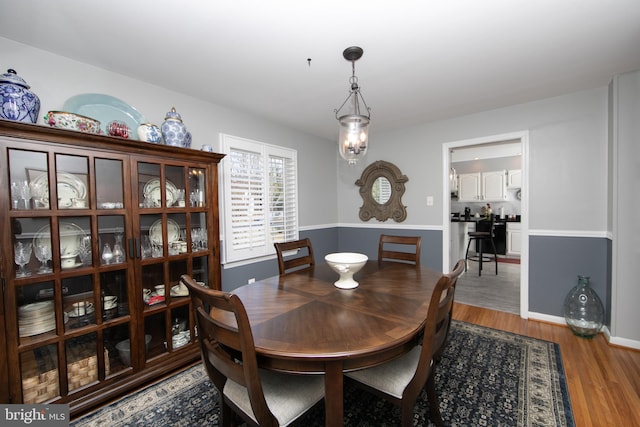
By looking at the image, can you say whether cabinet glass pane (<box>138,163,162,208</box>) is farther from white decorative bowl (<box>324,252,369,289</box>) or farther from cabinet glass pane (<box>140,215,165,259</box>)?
white decorative bowl (<box>324,252,369,289</box>)

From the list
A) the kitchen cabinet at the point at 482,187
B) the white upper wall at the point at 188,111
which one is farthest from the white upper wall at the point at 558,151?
the kitchen cabinet at the point at 482,187

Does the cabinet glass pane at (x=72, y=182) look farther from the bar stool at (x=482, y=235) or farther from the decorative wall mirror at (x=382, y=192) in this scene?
the bar stool at (x=482, y=235)

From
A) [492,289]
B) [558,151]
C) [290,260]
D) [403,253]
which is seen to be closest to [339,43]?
[290,260]

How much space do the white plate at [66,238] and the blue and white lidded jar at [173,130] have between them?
88 centimetres

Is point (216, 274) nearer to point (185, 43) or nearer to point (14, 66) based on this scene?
point (185, 43)

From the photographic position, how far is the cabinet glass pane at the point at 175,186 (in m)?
2.08

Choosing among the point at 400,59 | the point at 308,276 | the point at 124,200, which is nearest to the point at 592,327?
the point at 308,276

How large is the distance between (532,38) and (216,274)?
9.52 ft

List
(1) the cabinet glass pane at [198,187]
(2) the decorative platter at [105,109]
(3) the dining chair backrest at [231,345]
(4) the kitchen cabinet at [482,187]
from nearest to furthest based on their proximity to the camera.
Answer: (3) the dining chair backrest at [231,345] < (2) the decorative platter at [105,109] < (1) the cabinet glass pane at [198,187] < (4) the kitchen cabinet at [482,187]

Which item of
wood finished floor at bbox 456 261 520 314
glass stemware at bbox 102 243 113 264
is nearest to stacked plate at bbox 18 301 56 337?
glass stemware at bbox 102 243 113 264

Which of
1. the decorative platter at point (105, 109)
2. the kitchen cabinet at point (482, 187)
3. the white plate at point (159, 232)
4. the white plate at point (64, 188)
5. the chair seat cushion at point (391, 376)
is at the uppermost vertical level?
the decorative platter at point (105, 109)

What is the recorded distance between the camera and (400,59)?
1942 mm

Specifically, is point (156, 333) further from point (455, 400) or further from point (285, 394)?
point (455, 400)

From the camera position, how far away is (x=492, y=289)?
3883 millimetres
